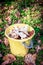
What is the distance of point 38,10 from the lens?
4.03 meters

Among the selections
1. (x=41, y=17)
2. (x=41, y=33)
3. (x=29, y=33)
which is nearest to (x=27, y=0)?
(x=41, y=17)

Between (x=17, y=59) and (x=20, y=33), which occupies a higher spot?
(x=20, y=33)

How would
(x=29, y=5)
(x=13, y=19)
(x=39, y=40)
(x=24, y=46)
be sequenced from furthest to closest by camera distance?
(x=29, y=5), (x=13, y=19), (x=39, y=40), (x=24, y=46)

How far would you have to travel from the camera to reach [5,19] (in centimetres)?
385

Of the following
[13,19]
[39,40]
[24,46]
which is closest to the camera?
[24,46]

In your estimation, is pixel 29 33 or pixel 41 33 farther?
pixel 41 33

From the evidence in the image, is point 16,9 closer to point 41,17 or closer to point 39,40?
point 41,17

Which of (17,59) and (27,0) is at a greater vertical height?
(27,0)

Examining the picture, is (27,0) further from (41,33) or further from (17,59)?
(17,59)

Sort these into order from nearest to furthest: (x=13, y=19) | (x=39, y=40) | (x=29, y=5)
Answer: (x=39, y=40), (x=13, y=19), (x=29, y=5)

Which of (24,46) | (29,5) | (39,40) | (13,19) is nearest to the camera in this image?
(24,46)

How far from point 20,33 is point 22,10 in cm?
109

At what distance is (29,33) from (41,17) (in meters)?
0.86

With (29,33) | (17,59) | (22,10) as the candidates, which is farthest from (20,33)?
(22,10)
